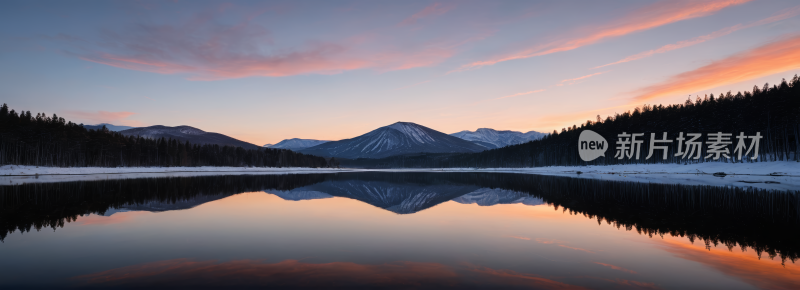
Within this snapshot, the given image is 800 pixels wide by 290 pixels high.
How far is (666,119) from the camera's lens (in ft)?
281

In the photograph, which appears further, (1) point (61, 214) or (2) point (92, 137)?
(2) point (92, 137)

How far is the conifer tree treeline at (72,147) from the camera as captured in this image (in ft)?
260

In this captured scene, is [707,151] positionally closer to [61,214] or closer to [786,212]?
[786,212]

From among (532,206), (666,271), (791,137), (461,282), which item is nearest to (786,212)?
(532,206)

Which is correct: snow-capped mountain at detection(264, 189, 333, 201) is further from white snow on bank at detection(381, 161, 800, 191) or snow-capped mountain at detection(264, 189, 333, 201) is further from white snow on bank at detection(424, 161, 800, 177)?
white snow on bank at detection(424, 161, 800, 177)

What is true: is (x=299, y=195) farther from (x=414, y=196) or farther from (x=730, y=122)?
(x=730, y=122)

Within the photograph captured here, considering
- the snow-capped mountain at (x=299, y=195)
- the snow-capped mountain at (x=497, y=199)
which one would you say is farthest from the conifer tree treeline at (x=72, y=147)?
the snow-capped mountain at (x=497, y=199)

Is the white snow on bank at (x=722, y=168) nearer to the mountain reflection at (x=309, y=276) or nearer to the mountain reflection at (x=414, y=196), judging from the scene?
the mountain reflection at (x=414, y=196)

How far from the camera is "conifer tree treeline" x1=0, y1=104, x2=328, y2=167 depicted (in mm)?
79125

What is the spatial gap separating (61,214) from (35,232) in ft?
18.8

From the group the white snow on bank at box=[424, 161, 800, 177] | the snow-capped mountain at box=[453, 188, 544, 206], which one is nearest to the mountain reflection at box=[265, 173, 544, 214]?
the snow-capped mountain at box=[453, 188, 544, 206]

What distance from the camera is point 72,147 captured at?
291 feet

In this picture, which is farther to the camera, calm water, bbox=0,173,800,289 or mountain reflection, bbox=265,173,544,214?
mountain reflection, bbox=265,173,544,214

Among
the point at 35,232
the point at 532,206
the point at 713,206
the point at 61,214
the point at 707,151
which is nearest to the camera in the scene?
the point at 35,232
